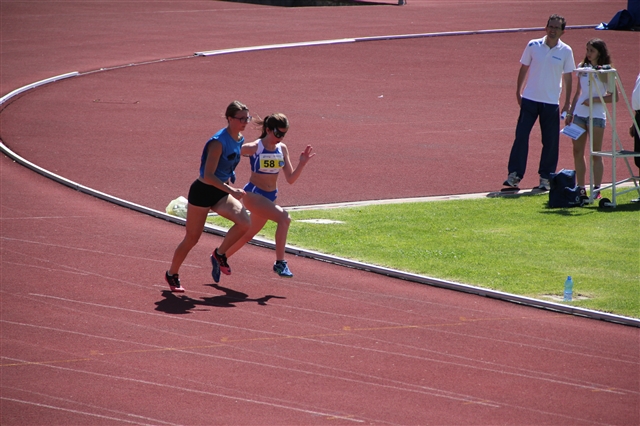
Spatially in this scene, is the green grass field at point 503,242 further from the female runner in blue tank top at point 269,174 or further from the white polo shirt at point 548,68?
the white polo shirt at point 548,68

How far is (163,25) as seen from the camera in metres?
33.1

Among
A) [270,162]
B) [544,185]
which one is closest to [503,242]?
[544,185]

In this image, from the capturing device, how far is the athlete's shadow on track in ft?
28.9

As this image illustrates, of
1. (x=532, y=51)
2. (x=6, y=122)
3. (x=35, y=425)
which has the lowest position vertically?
(x=35, y=425)

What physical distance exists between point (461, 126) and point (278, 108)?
406 cm

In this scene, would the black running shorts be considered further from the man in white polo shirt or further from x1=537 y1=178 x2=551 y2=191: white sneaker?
x1=537 y1=178 x2=551 y2=191: white sneaker

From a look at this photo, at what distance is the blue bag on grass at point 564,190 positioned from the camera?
13.1 m

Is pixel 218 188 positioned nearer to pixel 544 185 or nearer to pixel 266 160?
pixel 266 160

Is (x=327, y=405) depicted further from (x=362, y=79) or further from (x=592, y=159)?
(x=362, y=79)

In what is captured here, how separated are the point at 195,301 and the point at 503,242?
4240mm

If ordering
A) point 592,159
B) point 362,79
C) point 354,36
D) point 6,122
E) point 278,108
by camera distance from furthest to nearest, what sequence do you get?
point 354,36 → point 362,79 → point 278,108 → point 6,122 → point 592,159

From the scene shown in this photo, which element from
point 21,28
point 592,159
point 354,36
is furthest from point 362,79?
point 21,28

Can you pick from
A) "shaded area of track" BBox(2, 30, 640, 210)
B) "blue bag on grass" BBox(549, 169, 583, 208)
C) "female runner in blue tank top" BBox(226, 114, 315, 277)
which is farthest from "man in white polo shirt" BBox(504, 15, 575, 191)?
"female runner in blue tank top" BBox(226, 114, 315, 277)

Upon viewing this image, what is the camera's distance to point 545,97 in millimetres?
14227
